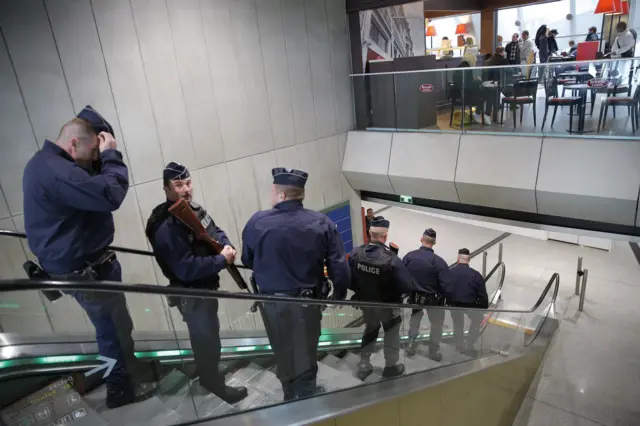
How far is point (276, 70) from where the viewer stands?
24.5 ft

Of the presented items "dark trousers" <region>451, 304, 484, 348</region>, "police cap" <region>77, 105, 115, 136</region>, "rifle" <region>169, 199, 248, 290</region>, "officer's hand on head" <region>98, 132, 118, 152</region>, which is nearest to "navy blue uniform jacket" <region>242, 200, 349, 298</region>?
"rifle" <region>169, 199, 248, 290</region>

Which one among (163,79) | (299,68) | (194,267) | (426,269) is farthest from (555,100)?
(194,267)

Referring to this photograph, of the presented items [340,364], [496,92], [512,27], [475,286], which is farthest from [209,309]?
[512,27]

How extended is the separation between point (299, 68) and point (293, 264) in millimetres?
5806

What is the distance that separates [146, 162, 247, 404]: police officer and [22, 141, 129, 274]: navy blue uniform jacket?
350 mm

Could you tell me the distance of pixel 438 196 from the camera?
27.5 ft

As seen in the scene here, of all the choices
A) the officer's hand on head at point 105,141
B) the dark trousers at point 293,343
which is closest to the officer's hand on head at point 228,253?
the dark trousers at point 293,343

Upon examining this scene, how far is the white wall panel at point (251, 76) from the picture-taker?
677 cm

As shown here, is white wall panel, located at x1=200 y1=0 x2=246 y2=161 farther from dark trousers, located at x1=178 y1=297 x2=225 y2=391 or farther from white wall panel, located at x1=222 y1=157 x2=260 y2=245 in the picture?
dark trousers, located at x1=178 y1=297 x2=225 y2=391

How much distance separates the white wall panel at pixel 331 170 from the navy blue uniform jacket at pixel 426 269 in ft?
13.3

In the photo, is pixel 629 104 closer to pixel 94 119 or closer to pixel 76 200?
pixel 94 119

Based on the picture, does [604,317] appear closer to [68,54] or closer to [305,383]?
[305,383]

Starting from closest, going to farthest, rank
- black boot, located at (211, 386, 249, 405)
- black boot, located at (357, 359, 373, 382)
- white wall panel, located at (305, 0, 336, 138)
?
black boot, located at (211, 386, 249, 405), black boot, located at (357, 359, 373, 382), white wall panel, located at (305, 0, 336, 138)

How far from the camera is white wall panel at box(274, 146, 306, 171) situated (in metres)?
7.73
